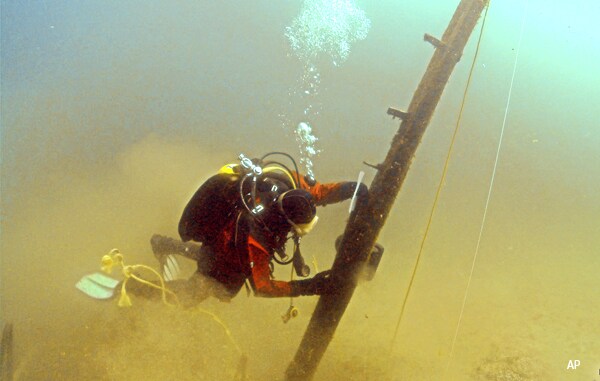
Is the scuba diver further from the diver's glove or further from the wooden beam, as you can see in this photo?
the wooden beam

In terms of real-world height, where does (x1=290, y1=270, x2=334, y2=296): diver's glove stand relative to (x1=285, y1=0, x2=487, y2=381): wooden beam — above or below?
below

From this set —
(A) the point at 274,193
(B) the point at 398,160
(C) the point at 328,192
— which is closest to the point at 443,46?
(B) the point at 398,160

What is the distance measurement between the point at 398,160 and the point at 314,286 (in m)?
1.13

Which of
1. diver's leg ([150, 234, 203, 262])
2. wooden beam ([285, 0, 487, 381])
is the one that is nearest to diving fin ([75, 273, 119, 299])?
diver's leg ([150, 234, 203, 262])

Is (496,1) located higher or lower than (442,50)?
higher

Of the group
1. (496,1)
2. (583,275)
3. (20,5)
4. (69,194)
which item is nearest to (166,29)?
(20,5)

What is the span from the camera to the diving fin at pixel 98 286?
10.6 feet

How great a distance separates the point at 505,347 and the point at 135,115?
1646 centimetres

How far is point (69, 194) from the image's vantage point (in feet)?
26.1

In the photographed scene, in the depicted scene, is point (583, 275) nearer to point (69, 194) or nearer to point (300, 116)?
point (69, 194)

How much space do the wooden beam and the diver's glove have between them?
66 millimetres

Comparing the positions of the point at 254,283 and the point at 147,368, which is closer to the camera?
the point at 254,283

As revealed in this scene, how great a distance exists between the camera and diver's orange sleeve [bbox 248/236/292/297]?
2.41 meters

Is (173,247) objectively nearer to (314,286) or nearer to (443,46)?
(314,286)
